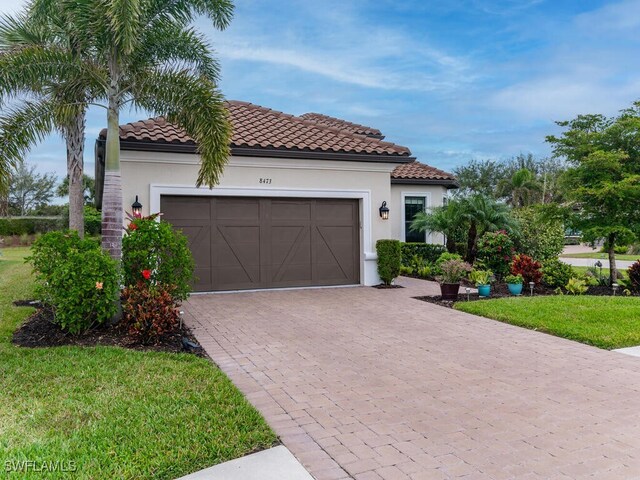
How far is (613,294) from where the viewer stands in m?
11.3

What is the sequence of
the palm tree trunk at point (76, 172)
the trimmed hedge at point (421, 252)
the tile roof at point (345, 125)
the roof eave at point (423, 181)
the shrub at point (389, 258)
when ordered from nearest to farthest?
the palm tree trunk at point (76, 172) → the shrub at point (389, 258) → the trimmed hedge at point (421, 252) → the roof eave at point (423, 181) → the tile roof at point (345, 125)

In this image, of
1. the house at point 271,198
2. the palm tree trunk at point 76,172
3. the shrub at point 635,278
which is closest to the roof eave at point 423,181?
the house at point 271,198

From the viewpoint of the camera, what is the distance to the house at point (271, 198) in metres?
11.4

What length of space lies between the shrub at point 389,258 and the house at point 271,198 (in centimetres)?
37

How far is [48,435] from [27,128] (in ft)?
18.7

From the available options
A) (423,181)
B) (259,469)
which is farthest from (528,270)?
(259,469)

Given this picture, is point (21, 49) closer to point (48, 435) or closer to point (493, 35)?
point (48, 435)

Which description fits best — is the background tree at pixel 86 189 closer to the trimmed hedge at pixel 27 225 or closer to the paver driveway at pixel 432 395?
the trimmed hedge at pixel 27 225

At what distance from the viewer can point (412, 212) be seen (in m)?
18.2

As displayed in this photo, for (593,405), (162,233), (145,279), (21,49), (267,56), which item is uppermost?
(267,56)

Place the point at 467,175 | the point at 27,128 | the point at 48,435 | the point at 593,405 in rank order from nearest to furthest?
the point at 48,435, the point at 593,405, the point at 27,128, the point at 467,175

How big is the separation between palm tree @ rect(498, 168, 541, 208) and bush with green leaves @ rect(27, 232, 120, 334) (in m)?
28.9

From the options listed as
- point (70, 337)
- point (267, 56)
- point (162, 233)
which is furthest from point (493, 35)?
point (70, 337)

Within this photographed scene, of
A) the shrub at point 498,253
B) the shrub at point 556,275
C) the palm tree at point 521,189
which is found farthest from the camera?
the palm tree at point 521,189
